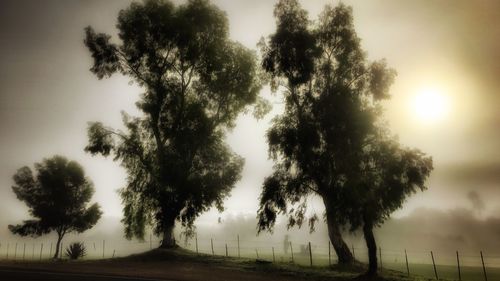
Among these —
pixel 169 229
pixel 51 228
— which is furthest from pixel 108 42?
→ pixel 51 228

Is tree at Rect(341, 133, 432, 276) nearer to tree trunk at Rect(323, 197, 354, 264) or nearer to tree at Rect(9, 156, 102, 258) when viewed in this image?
tree trunk at Rect(323, 197, 354, 264)

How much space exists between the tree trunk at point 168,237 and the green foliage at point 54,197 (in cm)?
2344

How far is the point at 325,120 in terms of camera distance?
20.3 metres

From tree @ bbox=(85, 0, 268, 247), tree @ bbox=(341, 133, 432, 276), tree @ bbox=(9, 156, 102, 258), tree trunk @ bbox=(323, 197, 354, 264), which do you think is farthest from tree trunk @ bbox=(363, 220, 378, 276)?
tree @ bbox=(9, 156, 102, 258)

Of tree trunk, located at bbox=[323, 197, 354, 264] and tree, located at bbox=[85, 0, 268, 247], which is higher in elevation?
tree, located at bbox=[85, 0, 268, 247]

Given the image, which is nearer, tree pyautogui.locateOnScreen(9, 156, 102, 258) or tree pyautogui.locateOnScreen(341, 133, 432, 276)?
tree pyautogui.locateOnScreen(341, 133, 432, 276)

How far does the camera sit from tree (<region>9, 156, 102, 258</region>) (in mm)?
43750

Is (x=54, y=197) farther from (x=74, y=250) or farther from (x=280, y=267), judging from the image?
(x=280, y=267)

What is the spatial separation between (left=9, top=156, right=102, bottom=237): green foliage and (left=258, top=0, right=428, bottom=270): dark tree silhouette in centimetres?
3294

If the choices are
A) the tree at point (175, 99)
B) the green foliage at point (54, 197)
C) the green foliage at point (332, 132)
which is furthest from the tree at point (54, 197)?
the green foliage at point (332, 132)

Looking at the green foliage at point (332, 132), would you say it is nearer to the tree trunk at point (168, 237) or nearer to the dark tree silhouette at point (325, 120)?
the dark tree silhouette at point (325, 120)

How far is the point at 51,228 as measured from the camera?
4456cm

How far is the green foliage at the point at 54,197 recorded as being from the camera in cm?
4375

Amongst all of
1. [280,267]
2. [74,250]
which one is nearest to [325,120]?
[280,267]
